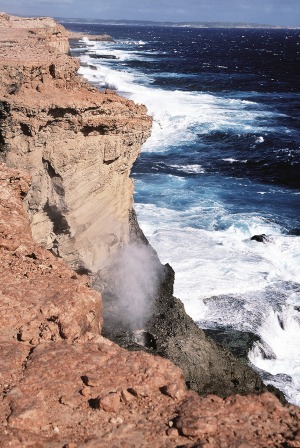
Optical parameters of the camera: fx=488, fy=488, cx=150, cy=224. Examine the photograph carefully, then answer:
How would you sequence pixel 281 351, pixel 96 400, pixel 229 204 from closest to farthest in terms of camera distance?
1. pixel 96 400
2. pixel 281 351
3. pixel 229 204

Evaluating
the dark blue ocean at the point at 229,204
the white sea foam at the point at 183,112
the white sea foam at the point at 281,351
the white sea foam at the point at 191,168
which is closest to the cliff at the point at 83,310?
the white sea foam at the point at 281,351

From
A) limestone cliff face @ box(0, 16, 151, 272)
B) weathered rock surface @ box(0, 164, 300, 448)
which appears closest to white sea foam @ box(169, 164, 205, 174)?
limestone cliff face @ box(0, 16, 151, 272)

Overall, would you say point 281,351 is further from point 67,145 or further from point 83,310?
point 83,310

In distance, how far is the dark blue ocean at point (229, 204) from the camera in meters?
20.8

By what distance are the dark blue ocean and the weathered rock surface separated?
11.5 m

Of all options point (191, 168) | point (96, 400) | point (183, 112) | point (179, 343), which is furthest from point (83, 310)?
point (183, 112)

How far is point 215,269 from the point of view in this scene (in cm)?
2453

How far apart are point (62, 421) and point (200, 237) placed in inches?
902

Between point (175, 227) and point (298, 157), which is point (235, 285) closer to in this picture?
point (175, 227)

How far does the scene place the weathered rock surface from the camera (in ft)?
18.5

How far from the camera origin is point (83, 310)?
784cm

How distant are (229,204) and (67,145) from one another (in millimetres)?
21849

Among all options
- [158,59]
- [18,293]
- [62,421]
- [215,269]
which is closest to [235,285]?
[215,269]

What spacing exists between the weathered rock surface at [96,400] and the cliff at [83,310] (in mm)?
17
